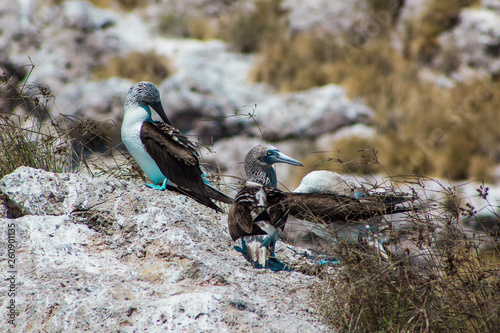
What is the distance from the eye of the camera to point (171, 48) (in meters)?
14.9

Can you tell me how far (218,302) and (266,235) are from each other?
0.83m

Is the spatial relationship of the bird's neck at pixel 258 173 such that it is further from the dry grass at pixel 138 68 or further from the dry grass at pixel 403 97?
the dry grass at pixel 138 68

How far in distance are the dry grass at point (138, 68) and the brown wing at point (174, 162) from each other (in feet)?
32.3

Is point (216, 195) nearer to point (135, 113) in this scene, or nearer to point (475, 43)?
point (135, 113)

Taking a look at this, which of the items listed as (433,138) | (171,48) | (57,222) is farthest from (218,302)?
(171,48)

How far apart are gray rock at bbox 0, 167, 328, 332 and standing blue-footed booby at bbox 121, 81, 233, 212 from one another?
0.12 meters

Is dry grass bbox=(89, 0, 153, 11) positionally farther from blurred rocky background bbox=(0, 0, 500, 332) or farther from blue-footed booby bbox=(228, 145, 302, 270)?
blue-footed booby bbox=(228, 145, 302, 270)

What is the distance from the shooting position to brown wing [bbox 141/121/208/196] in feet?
12.1

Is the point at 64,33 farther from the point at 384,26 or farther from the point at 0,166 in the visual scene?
the point at 0,166

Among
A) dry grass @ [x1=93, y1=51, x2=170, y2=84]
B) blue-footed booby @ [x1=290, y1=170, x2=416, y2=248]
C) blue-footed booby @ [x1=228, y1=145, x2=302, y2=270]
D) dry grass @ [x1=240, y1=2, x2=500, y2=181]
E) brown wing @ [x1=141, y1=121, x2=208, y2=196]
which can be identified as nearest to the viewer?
blue-footed booby @ [x1=290, y1=170, x2=416, y2=248]

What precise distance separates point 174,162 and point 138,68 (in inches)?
411

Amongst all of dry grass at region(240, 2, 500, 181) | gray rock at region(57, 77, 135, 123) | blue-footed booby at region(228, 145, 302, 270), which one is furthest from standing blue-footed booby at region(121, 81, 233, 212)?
gray rock at region(57, 77, 135, 123)

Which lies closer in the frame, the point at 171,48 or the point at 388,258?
the point at 388,258

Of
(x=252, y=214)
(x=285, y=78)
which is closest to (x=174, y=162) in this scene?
(x=252, y=214)
